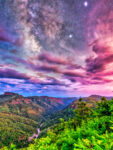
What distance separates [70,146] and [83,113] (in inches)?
1096

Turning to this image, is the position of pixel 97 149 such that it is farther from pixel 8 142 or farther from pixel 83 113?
pixel 8 142

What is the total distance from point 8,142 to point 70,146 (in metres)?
246

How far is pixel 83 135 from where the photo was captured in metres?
12.0

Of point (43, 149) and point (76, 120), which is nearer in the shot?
point (43, 149)

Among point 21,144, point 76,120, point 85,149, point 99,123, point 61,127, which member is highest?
point 85,149

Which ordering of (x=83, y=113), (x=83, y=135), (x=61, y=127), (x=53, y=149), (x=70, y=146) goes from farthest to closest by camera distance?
1. (x=61, y=127)
2. (x=83, y=113)
3. (x=83, y=135)
4. (x=70, y=146)
5. (x=53, y=149)

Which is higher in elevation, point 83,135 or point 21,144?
point 83,135

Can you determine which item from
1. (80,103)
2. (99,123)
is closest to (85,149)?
(99,123)

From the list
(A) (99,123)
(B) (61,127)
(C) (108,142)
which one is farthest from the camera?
(B) (61,127)

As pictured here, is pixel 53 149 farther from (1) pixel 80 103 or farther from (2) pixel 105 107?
(1) pixel 80 103

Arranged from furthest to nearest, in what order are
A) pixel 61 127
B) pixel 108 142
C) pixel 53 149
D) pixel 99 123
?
pixel 61 127, pixel 99 123, pixel 53 149, pixel 108 142

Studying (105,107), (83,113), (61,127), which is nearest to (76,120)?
(83,113)

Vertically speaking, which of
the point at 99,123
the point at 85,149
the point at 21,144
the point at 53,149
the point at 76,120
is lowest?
the point at 21,144

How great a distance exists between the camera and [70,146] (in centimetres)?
1070
